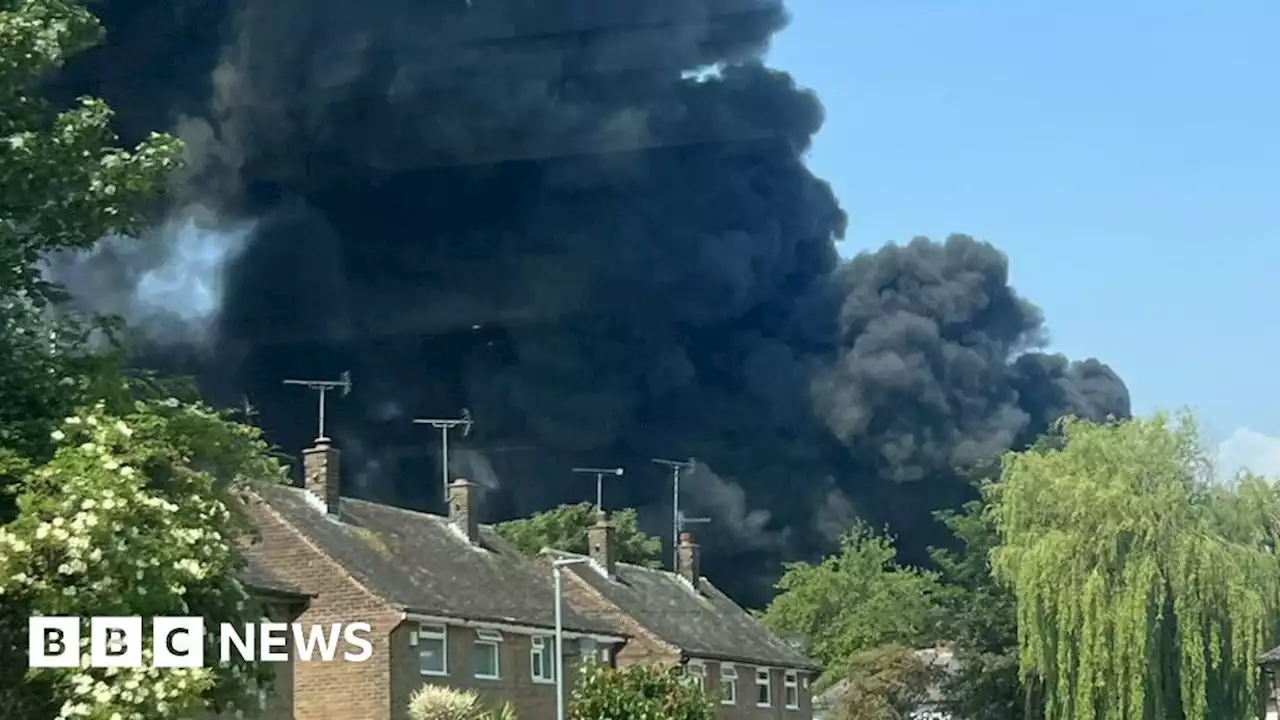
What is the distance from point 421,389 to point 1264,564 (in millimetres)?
38950

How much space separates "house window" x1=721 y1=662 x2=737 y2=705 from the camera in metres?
45.2

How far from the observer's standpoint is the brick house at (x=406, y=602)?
31.1m

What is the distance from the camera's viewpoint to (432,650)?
3244 centimetres

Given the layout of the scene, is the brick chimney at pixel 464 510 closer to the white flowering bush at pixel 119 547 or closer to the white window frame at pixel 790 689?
the white window frame at pixel 790 689

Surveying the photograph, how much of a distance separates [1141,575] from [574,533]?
3316cm

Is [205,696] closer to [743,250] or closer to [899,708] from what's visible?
[899,708]

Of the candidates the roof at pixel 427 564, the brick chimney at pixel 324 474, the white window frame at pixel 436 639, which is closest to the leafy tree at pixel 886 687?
the roof at pixel 427 564

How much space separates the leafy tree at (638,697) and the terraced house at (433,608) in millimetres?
1659

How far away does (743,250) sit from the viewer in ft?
254

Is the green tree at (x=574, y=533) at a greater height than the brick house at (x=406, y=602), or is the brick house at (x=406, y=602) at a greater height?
the green tree at (x=574, y=533)

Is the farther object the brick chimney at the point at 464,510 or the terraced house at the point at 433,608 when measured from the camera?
the brick chimney at the point at 464,510

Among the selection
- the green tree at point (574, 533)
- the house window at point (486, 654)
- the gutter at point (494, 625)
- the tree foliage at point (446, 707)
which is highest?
the green tree at point (574, 533)

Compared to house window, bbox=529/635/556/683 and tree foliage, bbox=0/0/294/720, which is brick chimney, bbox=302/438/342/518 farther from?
tree foliage, bbox=0/0/294/720

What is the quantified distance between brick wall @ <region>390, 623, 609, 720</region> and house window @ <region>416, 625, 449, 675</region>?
7cm
